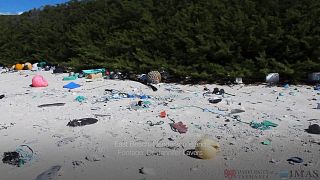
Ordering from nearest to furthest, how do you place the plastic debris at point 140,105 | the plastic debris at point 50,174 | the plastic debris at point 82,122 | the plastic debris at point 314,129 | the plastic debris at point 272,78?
the plastic debris at point 50,174
the plastic debris at point 314,129
the plastic debris at point 82,122
the plastic debris at point 140,105
the plastic debris at point 272,78

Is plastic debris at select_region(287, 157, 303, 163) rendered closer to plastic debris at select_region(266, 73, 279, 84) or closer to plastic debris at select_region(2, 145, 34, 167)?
plastic debris at select_region(2, 145, 34, 167)

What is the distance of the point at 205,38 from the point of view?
852 cm

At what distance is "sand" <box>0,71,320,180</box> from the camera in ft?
11.5

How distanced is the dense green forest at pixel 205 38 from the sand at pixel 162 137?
3.02 ft

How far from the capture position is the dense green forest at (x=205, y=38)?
761cm

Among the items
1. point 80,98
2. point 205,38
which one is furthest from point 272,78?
point 80,98

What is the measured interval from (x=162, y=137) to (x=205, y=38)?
454 cm

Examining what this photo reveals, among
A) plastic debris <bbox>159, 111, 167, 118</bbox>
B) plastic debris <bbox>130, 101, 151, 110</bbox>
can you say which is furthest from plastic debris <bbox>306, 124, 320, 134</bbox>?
plastic debris <bbox>130, 101, 151, 110</bbox>

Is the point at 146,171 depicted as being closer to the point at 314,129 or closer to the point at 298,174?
the point at 298,174

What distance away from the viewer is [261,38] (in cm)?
785

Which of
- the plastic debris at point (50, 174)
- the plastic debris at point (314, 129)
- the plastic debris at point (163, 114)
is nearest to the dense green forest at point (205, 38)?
the plastic debris at point (163, 114)

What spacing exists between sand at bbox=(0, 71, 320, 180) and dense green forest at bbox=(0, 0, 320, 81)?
921mm

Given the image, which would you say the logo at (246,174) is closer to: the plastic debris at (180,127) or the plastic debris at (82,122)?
the plastic debris at (180,127)

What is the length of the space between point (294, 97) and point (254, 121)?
5.86 feet
